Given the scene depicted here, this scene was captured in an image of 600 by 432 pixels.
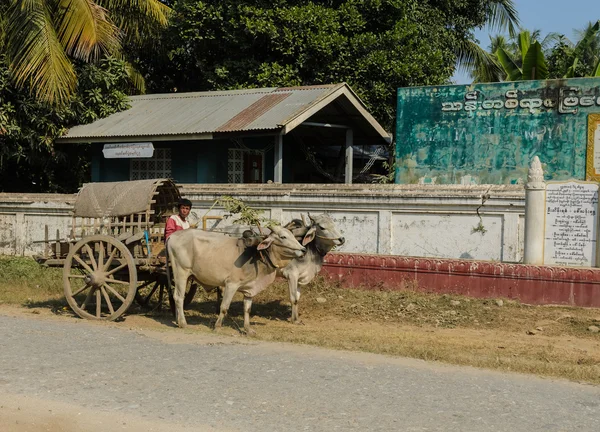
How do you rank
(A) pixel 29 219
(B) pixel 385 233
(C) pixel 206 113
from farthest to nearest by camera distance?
(C) pixel 206 113
(A) pixel 29 219
(B) pixel 385 233

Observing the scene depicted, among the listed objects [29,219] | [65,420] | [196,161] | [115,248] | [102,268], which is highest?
[196,161]

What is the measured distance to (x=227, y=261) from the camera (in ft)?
34.8

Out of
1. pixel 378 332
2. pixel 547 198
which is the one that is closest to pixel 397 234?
pixel 547 198

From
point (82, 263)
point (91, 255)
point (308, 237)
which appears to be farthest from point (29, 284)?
point (308, 237)

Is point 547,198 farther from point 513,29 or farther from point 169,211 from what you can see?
point 513,29

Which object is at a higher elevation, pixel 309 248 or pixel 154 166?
pixel 154 166

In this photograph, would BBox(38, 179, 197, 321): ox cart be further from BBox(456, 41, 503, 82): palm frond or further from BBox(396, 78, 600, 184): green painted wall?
BBox(456, 41, 503, 82): palm frond

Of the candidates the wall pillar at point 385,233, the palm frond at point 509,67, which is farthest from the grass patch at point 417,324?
the palm frond at point 509,67

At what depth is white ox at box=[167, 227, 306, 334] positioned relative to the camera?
411 inches

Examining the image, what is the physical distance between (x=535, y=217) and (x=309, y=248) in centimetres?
389

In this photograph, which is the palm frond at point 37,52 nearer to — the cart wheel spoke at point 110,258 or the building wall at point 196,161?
the building wall at point 196,161

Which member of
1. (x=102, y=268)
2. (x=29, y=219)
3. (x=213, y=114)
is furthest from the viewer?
(x=213, y=114)

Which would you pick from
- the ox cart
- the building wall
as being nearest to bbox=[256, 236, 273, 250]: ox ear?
the ox cart

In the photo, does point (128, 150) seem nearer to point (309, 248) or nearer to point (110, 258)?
point (110, 258)
